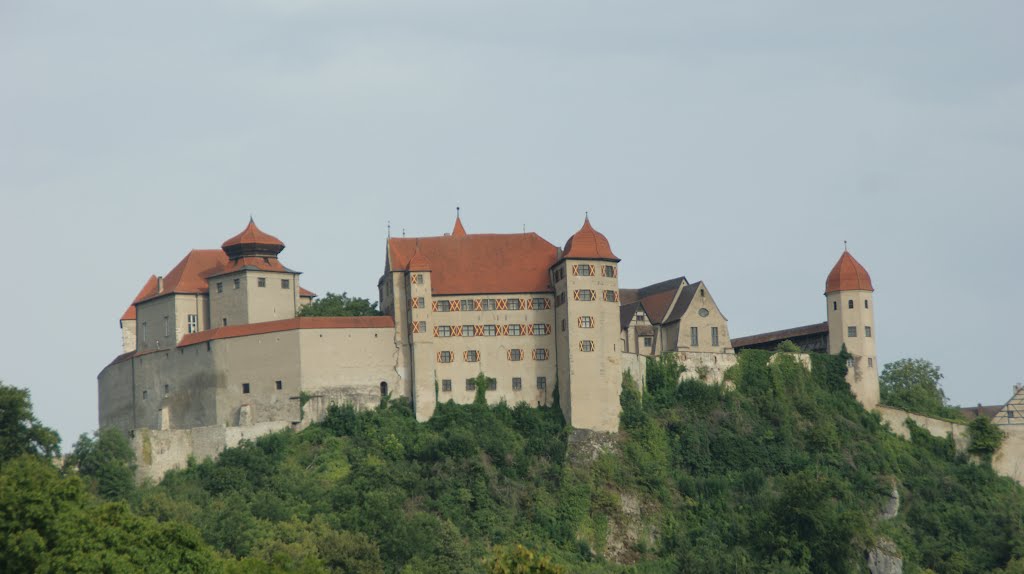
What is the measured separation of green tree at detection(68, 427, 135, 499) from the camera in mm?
82250

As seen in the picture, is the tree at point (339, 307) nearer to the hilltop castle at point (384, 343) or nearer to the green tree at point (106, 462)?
the hilltop castle at point (384, 343)

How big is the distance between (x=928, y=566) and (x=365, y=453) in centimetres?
2686

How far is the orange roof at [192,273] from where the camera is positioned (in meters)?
93.9

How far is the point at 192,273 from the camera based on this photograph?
94812 mm

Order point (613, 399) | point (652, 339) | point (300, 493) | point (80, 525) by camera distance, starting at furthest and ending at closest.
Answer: point (652, 339)
point (613, 399)
point (300, 493)
point (80, 525)

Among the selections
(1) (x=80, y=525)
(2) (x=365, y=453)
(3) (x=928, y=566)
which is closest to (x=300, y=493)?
(2) (x=365, y=453)

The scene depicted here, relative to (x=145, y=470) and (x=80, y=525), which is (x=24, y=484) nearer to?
(x=80, y=525)

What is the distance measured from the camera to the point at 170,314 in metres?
93.1

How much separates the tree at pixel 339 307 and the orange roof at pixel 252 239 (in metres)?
3.42

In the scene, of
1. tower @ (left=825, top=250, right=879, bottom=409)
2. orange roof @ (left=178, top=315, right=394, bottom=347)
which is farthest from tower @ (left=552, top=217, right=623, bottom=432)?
tower @ (left=825, top=250, right=879, bottom=409)

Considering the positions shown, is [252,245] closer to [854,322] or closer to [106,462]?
[106,462]

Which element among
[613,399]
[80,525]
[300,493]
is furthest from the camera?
[613,399]

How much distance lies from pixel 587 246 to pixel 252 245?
650 inches

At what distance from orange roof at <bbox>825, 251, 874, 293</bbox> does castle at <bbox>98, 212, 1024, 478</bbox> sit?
5.84 meters
